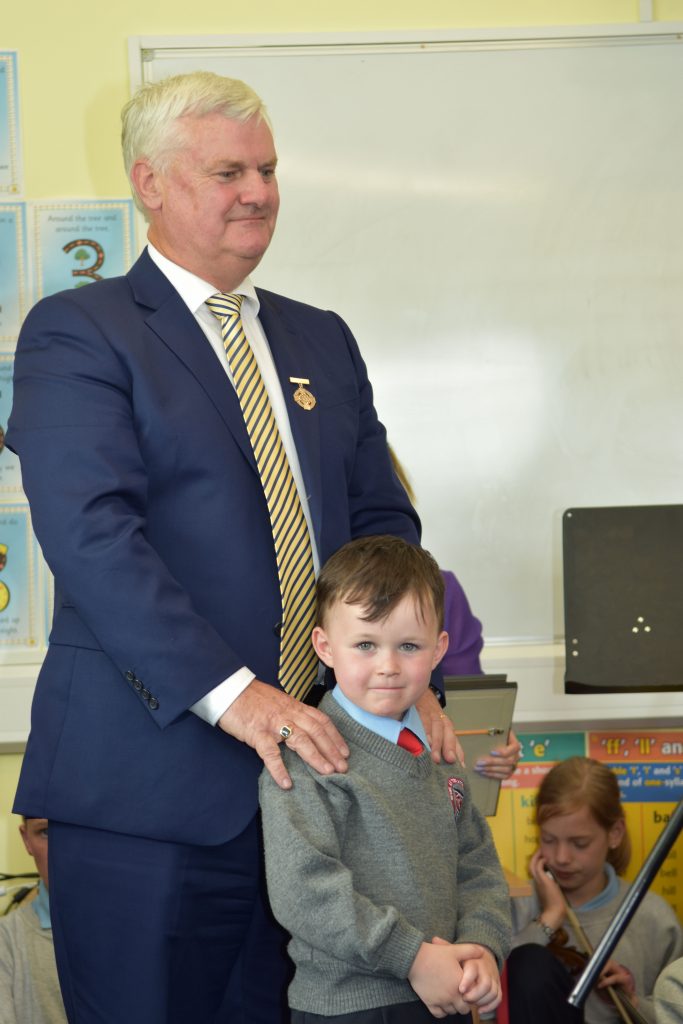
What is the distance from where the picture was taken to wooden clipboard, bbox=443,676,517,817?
214 cm

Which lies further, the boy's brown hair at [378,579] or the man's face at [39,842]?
the man's face at [39,842]

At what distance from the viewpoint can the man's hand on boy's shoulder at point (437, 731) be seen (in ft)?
4.83

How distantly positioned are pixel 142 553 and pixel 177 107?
603mm

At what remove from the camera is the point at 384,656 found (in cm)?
139

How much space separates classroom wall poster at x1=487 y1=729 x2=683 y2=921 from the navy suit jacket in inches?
62.9

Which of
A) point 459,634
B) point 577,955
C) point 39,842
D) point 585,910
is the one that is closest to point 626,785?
point 585,910

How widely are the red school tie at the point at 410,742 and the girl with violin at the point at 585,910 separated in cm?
123

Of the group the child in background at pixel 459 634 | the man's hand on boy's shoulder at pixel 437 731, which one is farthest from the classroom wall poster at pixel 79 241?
the man's hand on boy's shoulder at pixel 437 731

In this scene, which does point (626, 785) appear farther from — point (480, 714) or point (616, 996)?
point (480, 714)

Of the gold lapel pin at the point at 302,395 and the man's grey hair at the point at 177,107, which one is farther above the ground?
the man's grey hair at the point at 177,107

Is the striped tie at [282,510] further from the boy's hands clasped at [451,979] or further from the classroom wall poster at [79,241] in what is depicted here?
the classroom wall poster at [79,241]

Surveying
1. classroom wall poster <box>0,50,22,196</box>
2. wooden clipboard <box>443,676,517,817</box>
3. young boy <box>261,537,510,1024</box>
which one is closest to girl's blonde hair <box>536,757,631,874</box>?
wooden clipboard <box>443,676,517,817</box>

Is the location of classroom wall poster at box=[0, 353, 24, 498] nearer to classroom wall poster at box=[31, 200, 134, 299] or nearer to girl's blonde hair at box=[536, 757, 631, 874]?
classroom wall poster at box=[31, 200, 134, 299]

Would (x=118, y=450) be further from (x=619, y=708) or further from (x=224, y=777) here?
(x=619, y=708)
